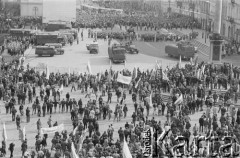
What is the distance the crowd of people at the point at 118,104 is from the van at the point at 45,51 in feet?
36.4

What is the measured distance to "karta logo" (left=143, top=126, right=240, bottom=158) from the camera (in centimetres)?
2727

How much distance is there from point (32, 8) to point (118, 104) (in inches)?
2558

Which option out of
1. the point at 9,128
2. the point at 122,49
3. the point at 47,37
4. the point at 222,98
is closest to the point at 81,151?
the point at 9,128

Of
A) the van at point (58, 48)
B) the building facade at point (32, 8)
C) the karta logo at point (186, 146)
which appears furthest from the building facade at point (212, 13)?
the karta logo at point (186, 146)

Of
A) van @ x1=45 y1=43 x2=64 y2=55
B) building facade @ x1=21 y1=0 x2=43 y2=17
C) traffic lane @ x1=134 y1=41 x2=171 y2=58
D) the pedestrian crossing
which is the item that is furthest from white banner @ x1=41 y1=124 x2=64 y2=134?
building facade @ x1=21 y1=0 x2=43 y2=17

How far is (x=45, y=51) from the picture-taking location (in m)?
65.8

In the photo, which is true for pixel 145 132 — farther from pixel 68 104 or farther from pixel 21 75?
pixel 21 75

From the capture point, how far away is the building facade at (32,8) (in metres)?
102

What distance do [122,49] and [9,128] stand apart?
2616 cm

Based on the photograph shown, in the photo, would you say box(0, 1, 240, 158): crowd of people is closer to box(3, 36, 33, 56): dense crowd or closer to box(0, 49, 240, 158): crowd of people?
box(0, 49, 240, 158): crowd of people

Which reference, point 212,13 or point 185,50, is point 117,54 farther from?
point 212,13

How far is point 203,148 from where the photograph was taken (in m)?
28.8

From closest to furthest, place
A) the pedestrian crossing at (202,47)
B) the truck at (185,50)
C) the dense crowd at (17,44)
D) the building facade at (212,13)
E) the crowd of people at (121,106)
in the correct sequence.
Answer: the crowd of people at (121,106), the truck at (185,50), the dense crowd at (17,44), the pedestrian crossing at (202,47), the building facade at (212,13)

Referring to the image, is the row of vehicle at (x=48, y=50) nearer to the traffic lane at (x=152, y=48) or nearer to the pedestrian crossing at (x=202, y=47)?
the traffic lane at (x=152, y=48)
